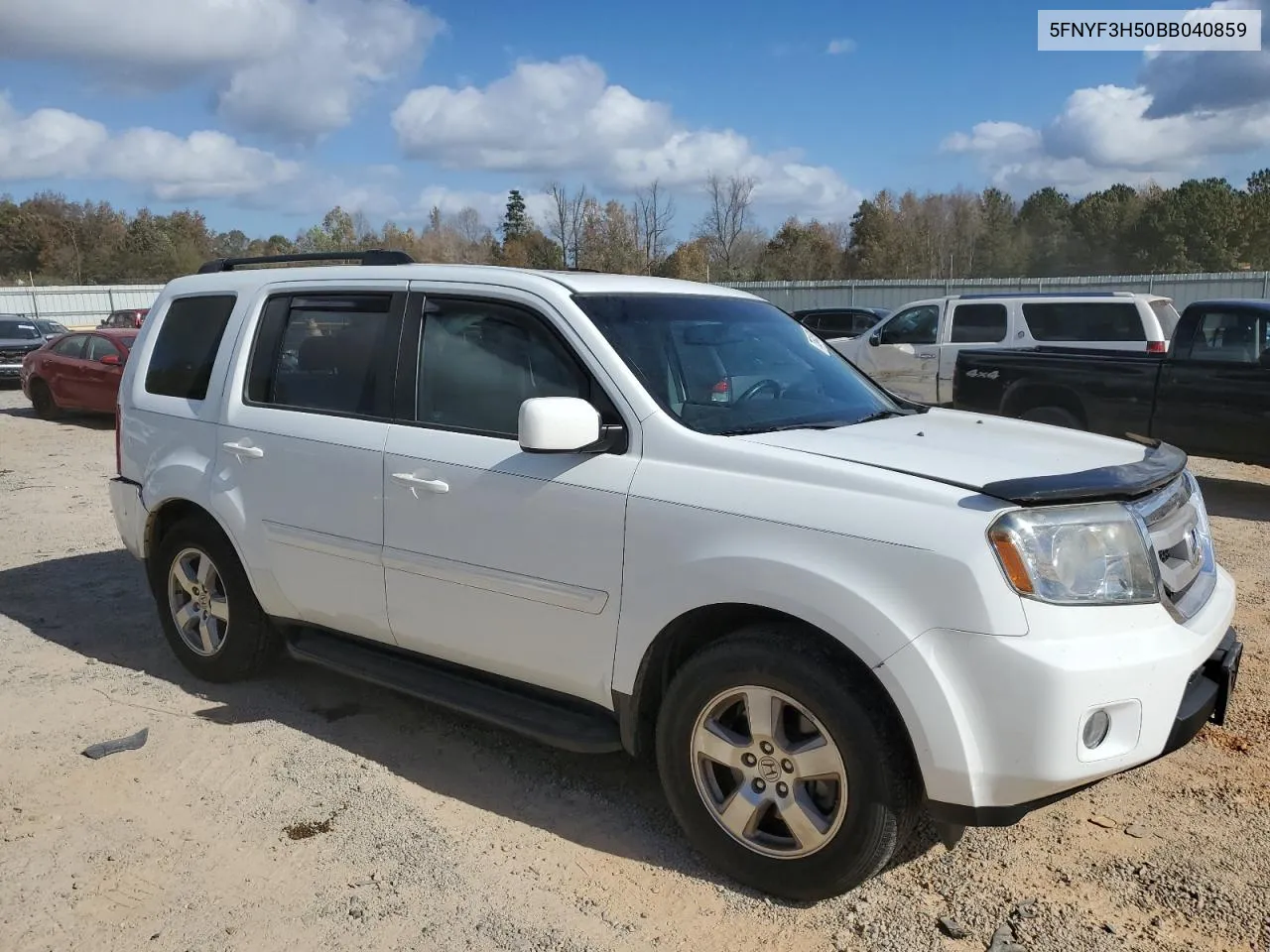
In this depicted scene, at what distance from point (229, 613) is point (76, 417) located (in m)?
15.0

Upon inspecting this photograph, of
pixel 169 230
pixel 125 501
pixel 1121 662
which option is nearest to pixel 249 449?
pixel 125 501

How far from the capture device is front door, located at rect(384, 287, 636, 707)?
3361 mm

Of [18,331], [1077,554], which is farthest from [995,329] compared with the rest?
[18,331]

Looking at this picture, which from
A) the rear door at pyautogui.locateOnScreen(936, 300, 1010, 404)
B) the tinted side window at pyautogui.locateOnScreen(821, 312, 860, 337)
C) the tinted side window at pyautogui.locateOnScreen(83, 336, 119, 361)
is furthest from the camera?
the tinted side window at pyautogui.locateOnScreen(821, 312, 860, 337)

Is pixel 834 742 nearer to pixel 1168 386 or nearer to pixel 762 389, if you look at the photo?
pixel 762 389

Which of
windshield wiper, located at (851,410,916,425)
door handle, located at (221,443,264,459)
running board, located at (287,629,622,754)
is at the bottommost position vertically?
running board, located at (287,629,622,754)

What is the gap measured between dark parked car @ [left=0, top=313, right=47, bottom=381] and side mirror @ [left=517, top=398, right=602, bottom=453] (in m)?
22.8

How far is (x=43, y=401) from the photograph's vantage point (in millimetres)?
17094

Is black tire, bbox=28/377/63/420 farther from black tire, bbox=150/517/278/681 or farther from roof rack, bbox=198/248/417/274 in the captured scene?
black tire, bbox=150/517/278/681

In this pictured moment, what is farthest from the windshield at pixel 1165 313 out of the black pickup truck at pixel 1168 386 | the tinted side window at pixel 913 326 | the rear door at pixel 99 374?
the rear door at pixel 99 374

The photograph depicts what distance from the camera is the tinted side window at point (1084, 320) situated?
13.0 meters

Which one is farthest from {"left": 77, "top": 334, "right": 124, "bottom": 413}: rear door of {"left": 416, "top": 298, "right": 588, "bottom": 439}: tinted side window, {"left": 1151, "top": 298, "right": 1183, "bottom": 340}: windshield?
{"left": 1151, "top": 298, "right": 1183, "bottom": 340}: windshield

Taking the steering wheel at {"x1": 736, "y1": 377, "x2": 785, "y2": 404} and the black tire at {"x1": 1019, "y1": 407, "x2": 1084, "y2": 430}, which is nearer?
the steering wheel at {"x1": 736, "y1": 377, "x2": 785, "y2": 404}

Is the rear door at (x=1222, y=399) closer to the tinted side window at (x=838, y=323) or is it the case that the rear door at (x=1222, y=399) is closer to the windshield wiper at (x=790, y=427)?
the windshield wiper at (x=790, y=427)
